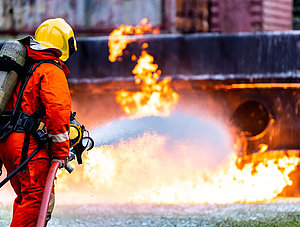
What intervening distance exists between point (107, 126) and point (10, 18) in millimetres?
3140

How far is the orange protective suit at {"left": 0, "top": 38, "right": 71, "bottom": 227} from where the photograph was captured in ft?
12.6

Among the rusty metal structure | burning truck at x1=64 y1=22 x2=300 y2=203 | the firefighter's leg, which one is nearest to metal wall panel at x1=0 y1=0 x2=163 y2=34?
the rusty metal structure

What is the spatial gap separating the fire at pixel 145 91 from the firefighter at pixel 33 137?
16.1 feet

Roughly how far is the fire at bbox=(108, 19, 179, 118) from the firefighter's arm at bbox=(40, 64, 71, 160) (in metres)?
5.02

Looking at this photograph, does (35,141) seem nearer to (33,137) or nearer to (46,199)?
(33,137)

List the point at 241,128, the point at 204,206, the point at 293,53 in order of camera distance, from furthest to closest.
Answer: the point at 241,128 < the point at 293,53 < the point at 204,206

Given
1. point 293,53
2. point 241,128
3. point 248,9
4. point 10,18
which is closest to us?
point 293,53

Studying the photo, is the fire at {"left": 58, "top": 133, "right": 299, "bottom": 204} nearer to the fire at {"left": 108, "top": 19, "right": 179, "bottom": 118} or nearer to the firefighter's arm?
the fire at {"left": 108, "top": 19, "right": 179, "bottom": 118}

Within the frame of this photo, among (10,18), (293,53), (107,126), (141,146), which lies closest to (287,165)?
(293,53)

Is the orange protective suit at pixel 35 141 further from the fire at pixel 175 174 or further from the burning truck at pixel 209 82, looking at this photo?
the burning truck at pixel 209 82

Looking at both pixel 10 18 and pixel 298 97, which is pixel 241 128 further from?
pixel 10 18

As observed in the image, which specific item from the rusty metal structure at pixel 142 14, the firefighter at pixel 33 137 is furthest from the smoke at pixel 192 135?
the firefighter at pixel 33 137

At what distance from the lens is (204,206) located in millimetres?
6824

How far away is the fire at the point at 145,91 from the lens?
892 centimetres
